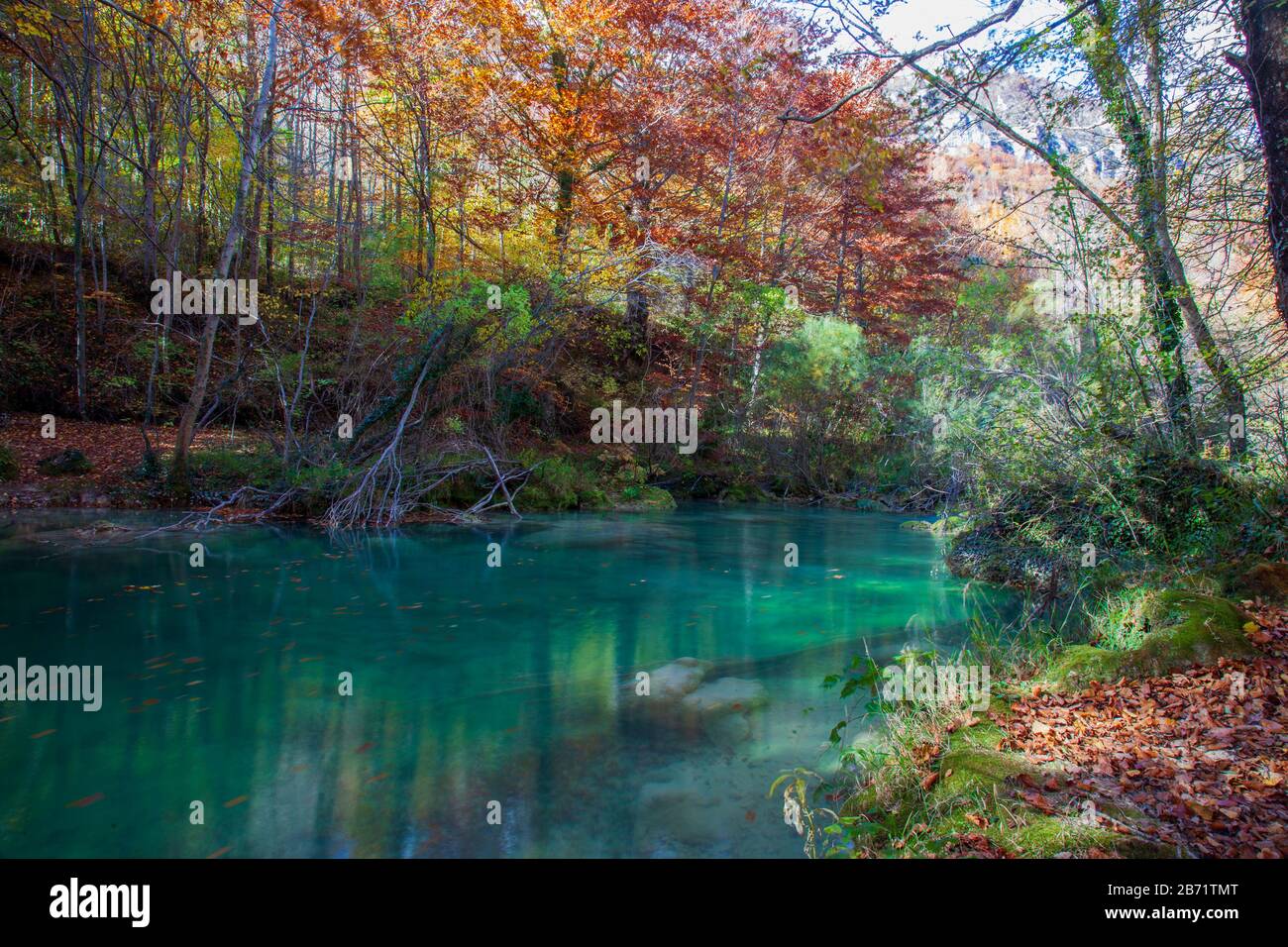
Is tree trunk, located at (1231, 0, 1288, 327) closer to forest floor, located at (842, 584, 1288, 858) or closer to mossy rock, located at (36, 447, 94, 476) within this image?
forest floor, located at (842, 584, 1288, 858)

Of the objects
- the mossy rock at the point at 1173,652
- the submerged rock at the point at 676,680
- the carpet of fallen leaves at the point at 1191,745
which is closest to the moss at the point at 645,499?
the submerged rock at the point at 676,680

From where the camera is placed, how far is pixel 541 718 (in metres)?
5.57

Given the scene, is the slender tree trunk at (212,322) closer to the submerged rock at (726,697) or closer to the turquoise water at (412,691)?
the turquoise water at (412,691)

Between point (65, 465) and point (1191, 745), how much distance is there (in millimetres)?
18011

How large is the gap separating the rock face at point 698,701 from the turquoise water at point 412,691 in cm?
4

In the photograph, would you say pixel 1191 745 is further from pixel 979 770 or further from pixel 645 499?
pixel 645 499

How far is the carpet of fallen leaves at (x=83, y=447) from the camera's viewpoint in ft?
45.3

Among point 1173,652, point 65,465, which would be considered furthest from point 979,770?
point 65,465

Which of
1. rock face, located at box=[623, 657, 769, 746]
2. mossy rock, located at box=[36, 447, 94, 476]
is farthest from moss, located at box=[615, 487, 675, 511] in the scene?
rock face, located at box=[623, 657, 769, 746]

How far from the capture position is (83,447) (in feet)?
50.9
